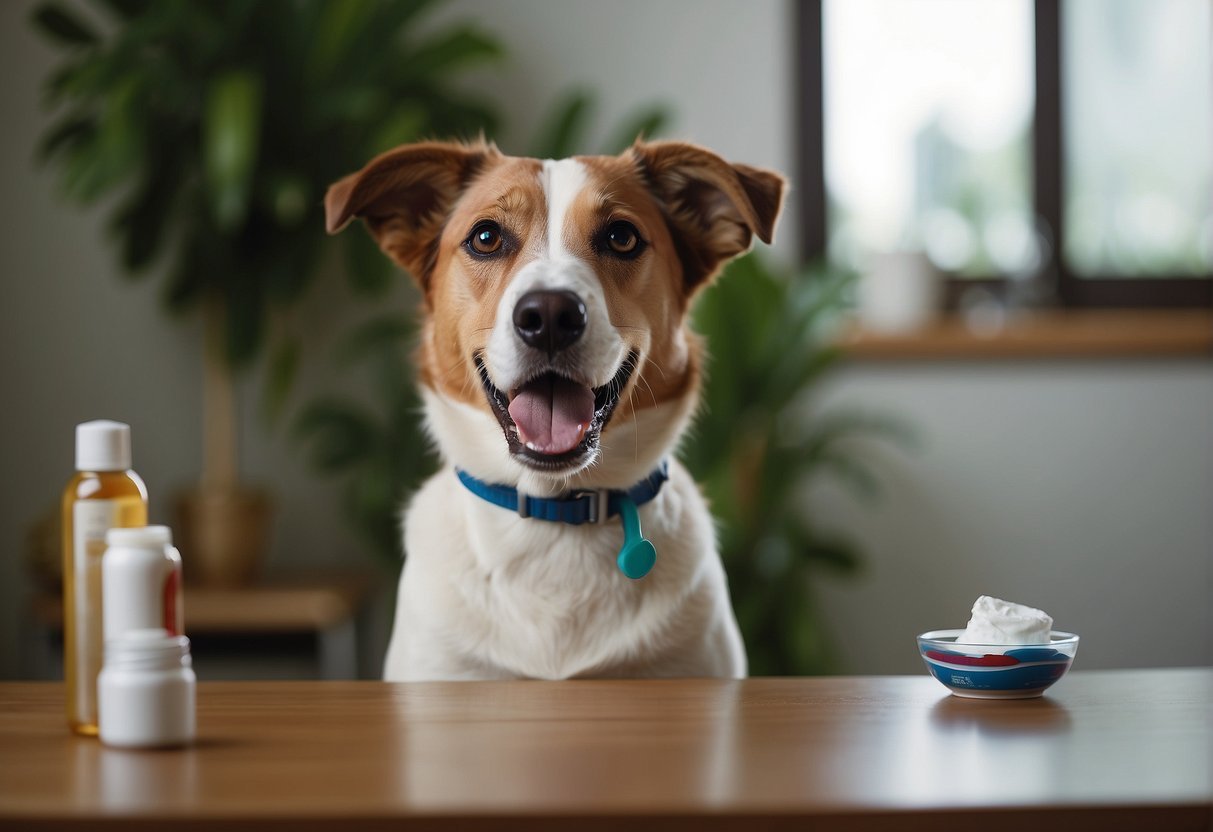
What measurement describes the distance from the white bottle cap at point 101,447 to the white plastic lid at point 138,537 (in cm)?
7

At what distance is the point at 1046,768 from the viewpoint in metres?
0.78

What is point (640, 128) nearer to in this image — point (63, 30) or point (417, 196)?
point (63, 30)

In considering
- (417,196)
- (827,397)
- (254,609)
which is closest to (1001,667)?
(417,196)

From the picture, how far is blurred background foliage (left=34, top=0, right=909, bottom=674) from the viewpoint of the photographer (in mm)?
2699

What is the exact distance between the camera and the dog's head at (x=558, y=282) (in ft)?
4.13

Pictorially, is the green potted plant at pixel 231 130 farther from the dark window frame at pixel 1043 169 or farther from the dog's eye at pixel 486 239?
the dog's eye at pixel 486 239

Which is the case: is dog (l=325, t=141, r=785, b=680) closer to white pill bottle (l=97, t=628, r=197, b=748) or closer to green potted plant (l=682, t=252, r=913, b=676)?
white pill bottle (l=97, t=628, r=197, b=748)

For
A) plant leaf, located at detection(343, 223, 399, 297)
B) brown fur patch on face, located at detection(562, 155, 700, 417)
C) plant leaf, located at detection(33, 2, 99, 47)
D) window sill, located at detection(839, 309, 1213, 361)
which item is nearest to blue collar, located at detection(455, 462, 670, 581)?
brown fur patch on face, located at detection(562, 155, 700, 417)

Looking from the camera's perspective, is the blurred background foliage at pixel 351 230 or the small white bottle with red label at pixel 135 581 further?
the blurred background foliage at pixel 351 230

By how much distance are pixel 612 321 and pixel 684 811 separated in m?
0.72

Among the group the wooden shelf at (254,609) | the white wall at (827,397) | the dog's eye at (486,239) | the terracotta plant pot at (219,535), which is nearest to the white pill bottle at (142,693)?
the dog's eye at (486,239)

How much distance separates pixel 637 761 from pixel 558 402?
0.56 m

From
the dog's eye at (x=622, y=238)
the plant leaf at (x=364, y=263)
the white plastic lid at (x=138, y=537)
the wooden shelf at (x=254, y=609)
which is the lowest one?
the wooden shelf at (x=254, y=609)

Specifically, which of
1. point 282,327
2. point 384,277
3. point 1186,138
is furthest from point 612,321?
point 1186,138
